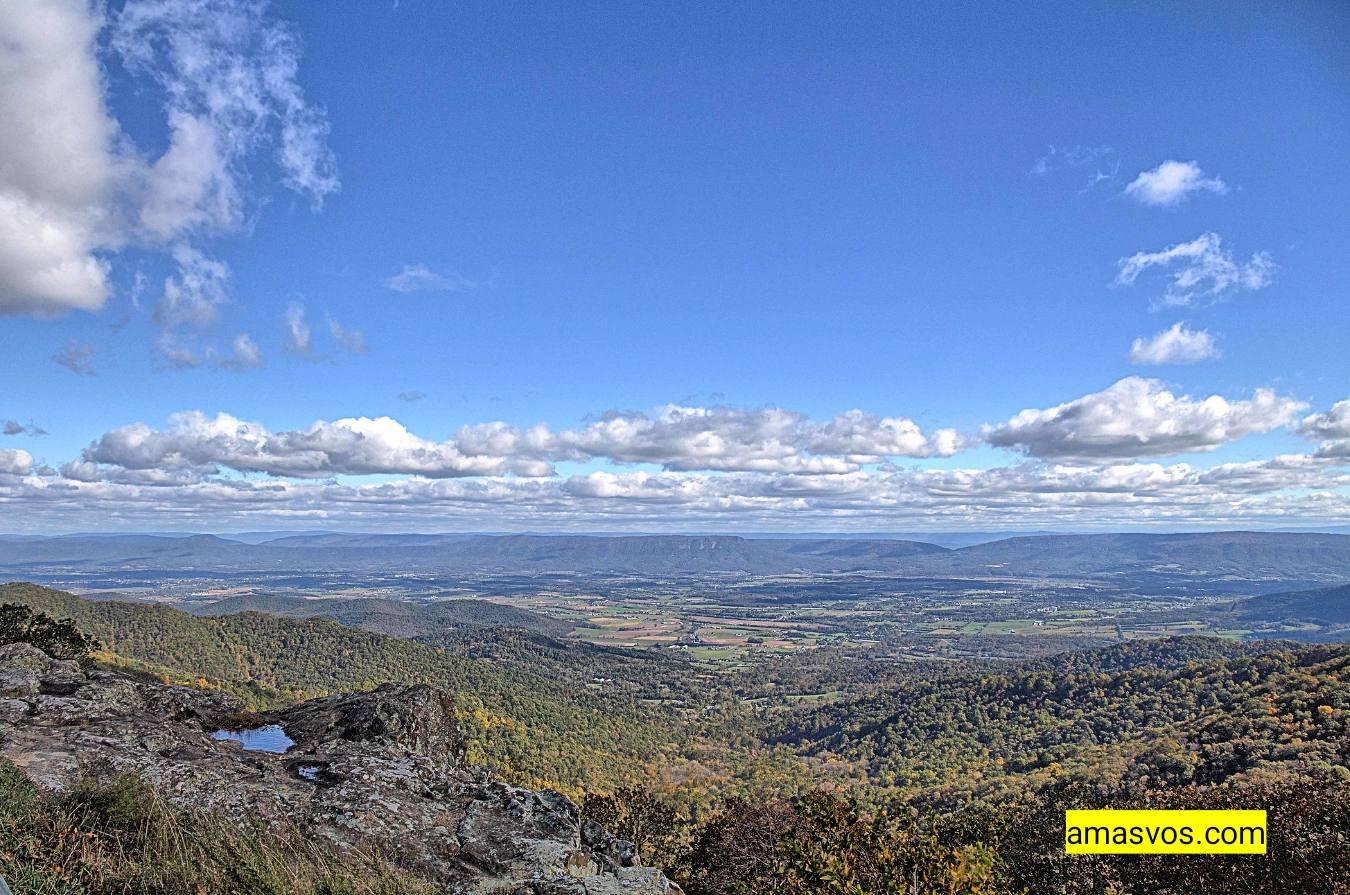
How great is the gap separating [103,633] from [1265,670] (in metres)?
194

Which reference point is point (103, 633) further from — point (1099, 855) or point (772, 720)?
point (1099, 855)

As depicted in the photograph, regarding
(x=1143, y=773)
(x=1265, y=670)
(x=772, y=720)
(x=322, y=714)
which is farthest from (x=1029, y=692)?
(x=322, y=714)

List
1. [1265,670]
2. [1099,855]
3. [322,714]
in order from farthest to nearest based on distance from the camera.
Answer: [1265,670], [1099,855], [322,714]

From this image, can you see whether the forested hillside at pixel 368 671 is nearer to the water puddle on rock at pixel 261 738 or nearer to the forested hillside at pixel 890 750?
the forested hillside at pixel 890 750

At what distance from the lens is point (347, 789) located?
38.5 feet

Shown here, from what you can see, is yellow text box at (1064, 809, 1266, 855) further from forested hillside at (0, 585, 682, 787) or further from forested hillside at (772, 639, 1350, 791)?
forested hillside at (0, 585, 682, 787)

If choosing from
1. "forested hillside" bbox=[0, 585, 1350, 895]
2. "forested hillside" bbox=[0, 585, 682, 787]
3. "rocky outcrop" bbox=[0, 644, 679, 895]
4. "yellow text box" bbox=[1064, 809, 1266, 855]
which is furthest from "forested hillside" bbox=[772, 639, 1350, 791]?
"rocky outcrop" bbox=[0, 644, 679, 895]

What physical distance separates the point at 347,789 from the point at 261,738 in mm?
6419

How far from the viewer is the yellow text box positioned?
17.1m

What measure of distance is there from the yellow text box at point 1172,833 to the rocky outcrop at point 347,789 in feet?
42.9

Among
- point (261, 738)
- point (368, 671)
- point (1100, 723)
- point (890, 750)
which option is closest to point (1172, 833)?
point (261, 738)

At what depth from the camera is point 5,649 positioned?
74.7 feet

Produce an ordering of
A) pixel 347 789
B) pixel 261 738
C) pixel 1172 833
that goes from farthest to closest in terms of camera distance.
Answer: pixel 1172 833 < pixel 261 738 < pixel 347 789

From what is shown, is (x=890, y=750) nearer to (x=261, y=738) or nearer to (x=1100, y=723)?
(x=1100, y=723)
